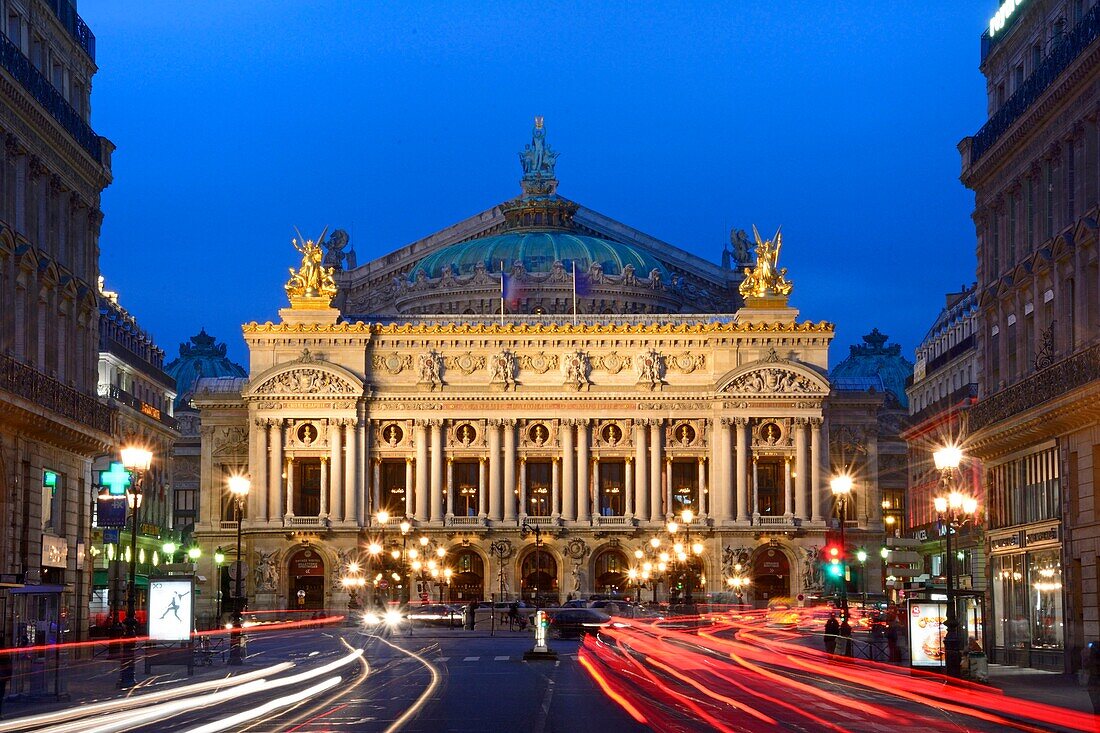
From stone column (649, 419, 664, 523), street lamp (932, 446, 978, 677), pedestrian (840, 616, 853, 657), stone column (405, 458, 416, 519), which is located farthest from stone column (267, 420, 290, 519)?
street lamp (932, 446, 978, 677)

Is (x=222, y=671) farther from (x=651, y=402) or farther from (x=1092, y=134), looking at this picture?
(x=651, y=402)

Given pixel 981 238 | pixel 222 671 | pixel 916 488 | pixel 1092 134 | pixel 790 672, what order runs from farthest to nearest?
pixel 916 488 < pixel 981 238 < pixel 222 671 < pixel 790 672 < pixel 1092 134

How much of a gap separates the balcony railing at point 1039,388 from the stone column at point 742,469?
6862 cm

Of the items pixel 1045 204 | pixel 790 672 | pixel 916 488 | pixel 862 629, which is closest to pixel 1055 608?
pixel 790 672

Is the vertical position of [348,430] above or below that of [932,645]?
above

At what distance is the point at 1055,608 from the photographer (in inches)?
2085

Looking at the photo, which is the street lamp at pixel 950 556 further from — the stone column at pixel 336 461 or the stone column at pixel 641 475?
the stone column at pixel 336 461

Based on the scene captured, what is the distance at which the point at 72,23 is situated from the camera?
61.5 meters

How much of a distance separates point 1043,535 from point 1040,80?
12894 millimetres

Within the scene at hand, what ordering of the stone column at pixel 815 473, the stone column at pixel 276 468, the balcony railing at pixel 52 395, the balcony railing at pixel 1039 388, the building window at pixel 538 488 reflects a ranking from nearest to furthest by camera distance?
1. the balcony railing at pixel 1039 388
2. the balcony railing at pixel 52 395
3. the stone column at pixel 815 473
4. the stone column at pixel 276 468
5. the building window at pixel 538 488

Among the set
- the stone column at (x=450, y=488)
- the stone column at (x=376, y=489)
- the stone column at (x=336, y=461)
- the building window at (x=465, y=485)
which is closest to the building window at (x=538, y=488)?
the building window at (x=465, y=485)

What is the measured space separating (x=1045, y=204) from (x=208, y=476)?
92.0 meters

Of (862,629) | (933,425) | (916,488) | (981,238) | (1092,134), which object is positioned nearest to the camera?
(1092,134)

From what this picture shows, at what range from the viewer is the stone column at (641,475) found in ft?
430
